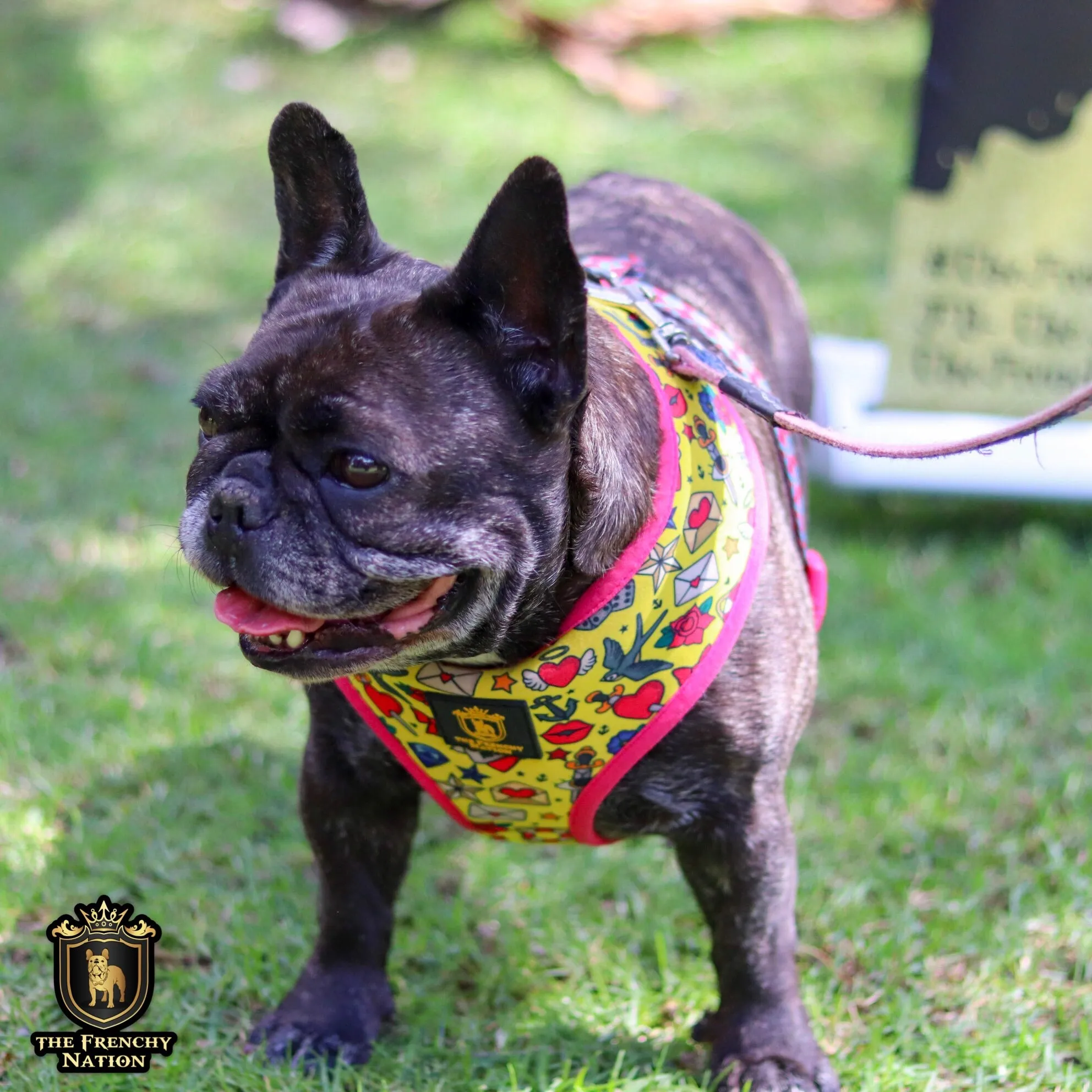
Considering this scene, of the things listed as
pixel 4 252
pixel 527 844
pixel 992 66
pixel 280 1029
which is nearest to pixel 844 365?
pixel 992 66

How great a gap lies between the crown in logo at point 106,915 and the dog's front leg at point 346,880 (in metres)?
0.39

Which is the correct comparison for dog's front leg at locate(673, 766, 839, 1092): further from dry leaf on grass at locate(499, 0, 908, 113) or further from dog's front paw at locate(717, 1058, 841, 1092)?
dry leaf on grass at locate(499, 0, 908, 113)

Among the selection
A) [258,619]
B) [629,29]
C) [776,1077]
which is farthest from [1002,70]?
[629,29]

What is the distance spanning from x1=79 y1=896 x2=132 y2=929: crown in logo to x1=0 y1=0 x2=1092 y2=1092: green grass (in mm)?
154

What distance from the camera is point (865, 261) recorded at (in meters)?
8.44

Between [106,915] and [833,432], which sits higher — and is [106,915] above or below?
below

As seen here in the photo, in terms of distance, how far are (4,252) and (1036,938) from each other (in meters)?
7.12

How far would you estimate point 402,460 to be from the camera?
86.8 inches

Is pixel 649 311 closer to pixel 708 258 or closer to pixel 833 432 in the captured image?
pixel 833 432

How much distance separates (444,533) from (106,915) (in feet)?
4.74

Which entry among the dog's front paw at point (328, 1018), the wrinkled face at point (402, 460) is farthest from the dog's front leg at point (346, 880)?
the wrinkled face at point (402, 460)

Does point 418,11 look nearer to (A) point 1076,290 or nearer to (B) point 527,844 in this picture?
(A) point 1076,290

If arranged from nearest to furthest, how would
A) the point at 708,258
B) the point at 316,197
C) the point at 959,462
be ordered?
the point at 316,197, the point at 708,258, the point at 959,462

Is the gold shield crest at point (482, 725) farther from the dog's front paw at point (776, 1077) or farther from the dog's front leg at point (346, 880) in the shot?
the dog's front paw at point (776, 1077)
